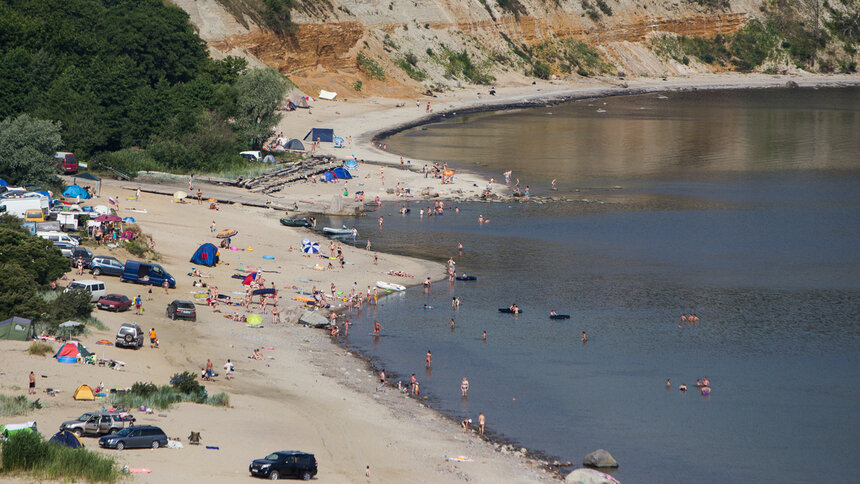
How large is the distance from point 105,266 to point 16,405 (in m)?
19.8

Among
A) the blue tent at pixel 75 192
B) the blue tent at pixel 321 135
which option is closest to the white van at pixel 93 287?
the blue tent at pixel 75 192

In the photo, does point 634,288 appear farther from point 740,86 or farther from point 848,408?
point 740,86

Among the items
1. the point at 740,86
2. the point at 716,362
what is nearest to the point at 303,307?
the point at 716,362

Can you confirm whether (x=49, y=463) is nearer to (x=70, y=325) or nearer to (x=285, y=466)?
(x=285, y=466)

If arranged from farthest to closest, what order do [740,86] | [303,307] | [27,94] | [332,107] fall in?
[740,86] < [332,107] < [27,94] < [303,307]

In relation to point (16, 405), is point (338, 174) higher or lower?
higher

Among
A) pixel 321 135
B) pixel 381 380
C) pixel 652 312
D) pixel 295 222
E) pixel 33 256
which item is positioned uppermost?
pixel 321 135

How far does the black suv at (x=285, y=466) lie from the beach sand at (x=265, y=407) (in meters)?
0.51

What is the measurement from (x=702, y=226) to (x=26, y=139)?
47115mm

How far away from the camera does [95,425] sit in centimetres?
3244

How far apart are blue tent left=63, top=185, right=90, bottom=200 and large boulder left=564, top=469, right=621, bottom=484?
43176mm

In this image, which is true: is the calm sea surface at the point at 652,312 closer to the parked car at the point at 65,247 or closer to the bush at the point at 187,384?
the bush at the point at 187,384

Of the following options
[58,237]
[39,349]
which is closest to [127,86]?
[58,237]

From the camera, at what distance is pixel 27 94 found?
8531 centimetres
